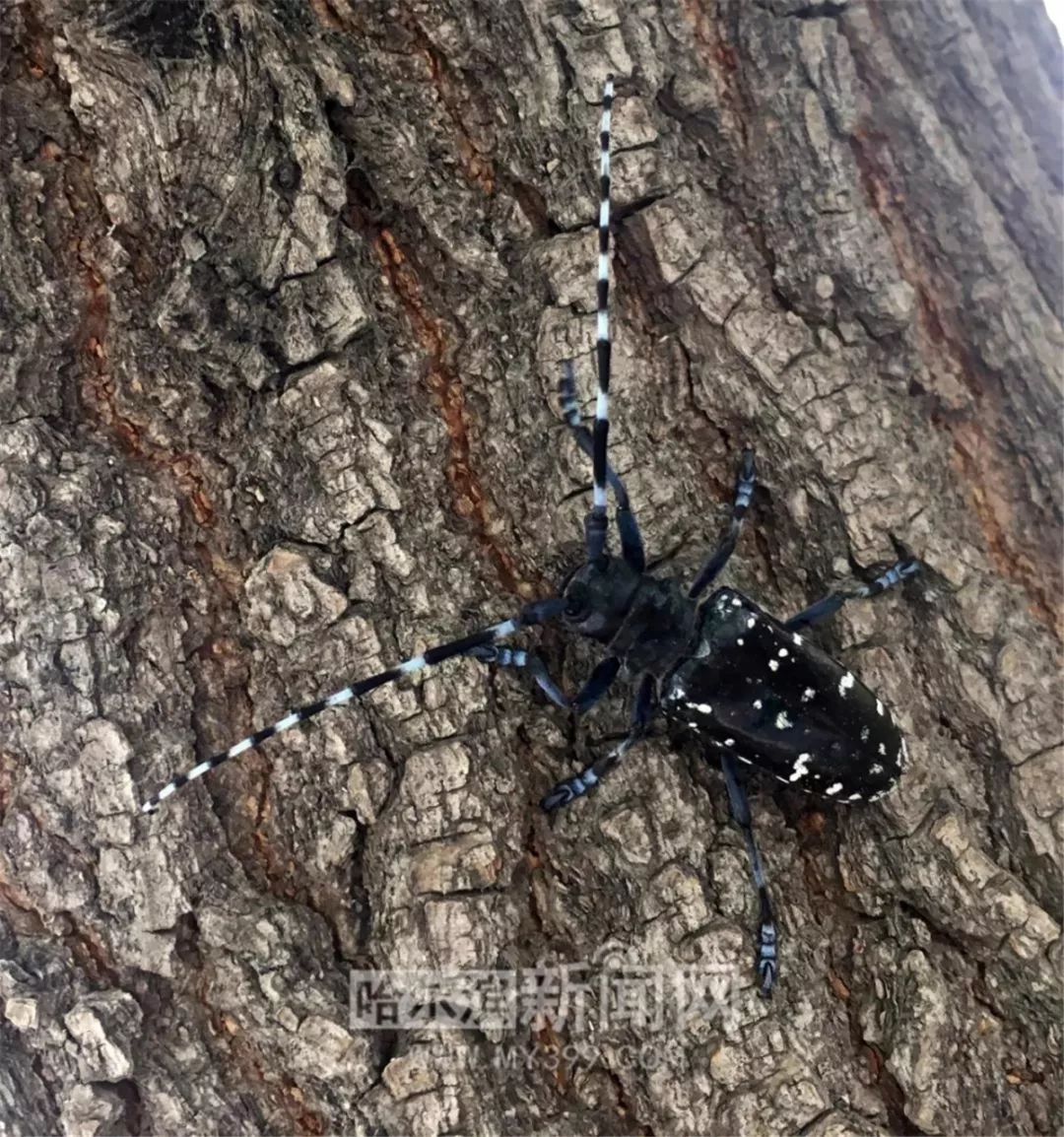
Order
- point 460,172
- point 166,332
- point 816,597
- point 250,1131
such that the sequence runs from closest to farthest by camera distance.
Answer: point 250,1131 < point 166,332 < point 460,172 < point 816,597

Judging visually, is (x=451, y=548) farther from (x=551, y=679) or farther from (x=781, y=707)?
(x=781, y=707)

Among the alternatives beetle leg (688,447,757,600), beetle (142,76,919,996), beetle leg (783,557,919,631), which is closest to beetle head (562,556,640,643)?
beetle (142,76,919,996)

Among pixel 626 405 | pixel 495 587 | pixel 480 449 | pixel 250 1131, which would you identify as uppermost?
pixel 626 405

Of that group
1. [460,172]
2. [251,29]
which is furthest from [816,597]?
[251,29]

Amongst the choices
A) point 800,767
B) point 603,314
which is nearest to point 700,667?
point 800,767

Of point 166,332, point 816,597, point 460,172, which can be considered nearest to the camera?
point 166,332

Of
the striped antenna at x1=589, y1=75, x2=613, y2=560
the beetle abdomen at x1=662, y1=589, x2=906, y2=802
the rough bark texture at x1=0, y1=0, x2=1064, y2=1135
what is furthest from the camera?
the beetle abdomen at x1=662, y1=589, x2=906, y2=802

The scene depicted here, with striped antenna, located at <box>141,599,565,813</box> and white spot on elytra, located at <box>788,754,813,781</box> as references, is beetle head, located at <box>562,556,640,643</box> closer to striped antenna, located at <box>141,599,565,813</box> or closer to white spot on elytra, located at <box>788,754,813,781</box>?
striped antenna, located at <box>141,599,565,813</box>

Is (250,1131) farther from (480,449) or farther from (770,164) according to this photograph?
(770,164)
